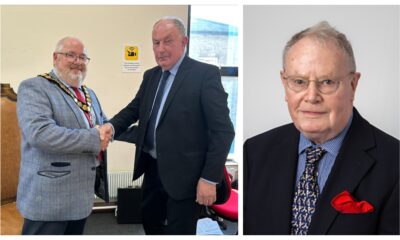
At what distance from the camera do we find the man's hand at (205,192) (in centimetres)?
154

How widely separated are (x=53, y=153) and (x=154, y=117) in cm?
50

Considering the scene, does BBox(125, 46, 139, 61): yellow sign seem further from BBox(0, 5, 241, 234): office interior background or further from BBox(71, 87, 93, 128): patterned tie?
BBox(71, 87, 93, 128): patterned tie

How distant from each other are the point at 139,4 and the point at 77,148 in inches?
Result: 29.8

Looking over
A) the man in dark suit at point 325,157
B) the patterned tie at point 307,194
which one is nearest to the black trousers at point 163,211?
the man in dark suit at point 325,157

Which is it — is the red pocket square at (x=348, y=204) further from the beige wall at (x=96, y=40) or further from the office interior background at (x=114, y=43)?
the beige wall at (x=96, y=40)

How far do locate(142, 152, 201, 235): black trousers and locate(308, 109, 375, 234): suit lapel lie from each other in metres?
0.59

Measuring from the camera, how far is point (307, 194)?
55.4 inches

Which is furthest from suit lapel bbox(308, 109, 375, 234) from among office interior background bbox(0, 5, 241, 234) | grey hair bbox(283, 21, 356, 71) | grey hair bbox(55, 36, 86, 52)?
grey hair bbox(55, 36, 86, 52)

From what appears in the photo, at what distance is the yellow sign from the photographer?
1.49 m

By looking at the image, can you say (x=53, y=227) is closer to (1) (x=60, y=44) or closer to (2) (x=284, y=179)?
(1) (x=60, y=44)

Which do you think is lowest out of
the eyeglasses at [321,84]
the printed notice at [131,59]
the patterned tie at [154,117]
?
the patterned tie at [154,117]

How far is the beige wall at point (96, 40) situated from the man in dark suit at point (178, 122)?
0.16 feet

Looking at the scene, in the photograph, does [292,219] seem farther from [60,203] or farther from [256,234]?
[60,203]
